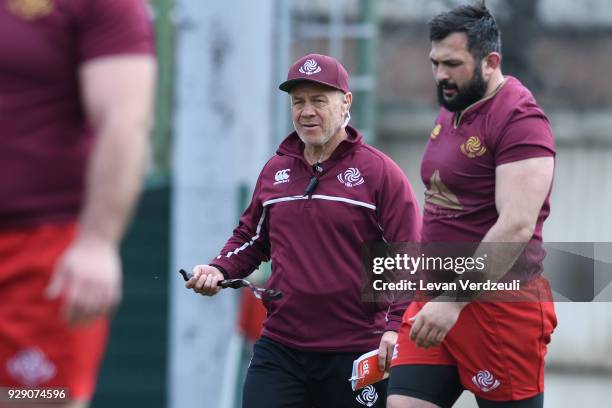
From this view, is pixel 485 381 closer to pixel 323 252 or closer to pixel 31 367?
pixel 323 252

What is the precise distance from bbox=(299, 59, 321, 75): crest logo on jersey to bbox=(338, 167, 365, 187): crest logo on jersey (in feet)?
1.39

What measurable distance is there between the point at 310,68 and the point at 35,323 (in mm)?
2310

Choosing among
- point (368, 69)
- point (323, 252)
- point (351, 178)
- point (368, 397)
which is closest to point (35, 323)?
point (323, 252)

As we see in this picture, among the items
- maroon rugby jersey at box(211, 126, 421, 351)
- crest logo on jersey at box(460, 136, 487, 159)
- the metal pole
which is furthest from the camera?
the metal pole

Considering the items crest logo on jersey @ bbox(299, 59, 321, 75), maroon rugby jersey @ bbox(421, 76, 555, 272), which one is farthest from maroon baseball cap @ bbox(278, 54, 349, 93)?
maroon rugby jersey @ bbox(421, 76, 555, 272)

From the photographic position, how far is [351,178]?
5609 millimetres

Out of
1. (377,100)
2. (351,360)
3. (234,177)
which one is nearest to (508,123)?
(351,360)

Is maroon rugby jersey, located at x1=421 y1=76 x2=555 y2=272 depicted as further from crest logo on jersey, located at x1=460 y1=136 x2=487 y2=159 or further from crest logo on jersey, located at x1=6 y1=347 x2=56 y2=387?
crest logo on jersey, located at x1=6 y1=347 x2=56 y2=387

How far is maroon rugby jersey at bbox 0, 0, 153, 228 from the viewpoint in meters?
3.60

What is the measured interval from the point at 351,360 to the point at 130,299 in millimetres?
5113

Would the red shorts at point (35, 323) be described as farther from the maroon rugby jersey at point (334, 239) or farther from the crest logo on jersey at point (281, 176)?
the crest logo on jersey at point (281, 176)

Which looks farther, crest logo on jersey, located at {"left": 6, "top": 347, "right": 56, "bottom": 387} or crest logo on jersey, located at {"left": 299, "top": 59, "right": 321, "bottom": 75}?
→ crest logo on jersey, located at {"left": 299, "top": 59, "right": 321, "bottom": 75}

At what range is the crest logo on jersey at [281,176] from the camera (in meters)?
5.70

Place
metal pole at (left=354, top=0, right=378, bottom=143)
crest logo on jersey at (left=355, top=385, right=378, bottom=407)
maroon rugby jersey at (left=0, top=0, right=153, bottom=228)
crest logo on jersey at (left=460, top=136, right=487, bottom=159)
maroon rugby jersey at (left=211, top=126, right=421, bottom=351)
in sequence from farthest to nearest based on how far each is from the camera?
1. metal pole at (left=354, top=0, right=378, bottom=143)
2. crest logo on jersey at (left=355, top=385, right=378, bottom=407)
3. maroon rugby jersey at (left=211, top=126, right=421, bottom=351)
4. crest logo on jersey at (left=460, top=136, right=487, bottom=159)
5. maroon rugby jersey at (left=0, top=0, right=153, bottom=228)
